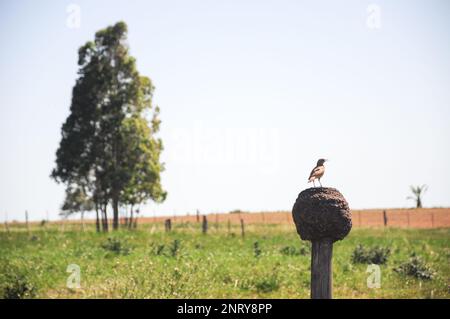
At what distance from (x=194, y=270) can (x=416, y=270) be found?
312 inches

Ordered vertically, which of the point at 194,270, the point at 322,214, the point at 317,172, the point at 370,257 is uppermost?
the point at 317,172

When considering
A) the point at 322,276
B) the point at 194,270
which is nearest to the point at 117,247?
the point at 194,270

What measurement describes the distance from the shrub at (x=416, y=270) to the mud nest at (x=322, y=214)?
12.7 m

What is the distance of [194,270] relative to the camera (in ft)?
57.0

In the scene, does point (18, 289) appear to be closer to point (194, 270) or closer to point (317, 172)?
point (194, 270)

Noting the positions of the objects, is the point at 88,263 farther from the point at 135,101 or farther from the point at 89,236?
the point at 135,101

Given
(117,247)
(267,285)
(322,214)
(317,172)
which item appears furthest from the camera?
(117,247)

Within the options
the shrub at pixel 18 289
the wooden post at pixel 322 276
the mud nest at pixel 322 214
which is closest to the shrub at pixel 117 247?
the shrub at pixel 18 289

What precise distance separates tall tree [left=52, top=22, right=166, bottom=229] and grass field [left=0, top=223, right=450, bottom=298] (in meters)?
9.42

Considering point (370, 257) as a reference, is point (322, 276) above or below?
above

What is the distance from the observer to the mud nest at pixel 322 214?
20.0 feet

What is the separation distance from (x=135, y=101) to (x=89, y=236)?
40.6 ft

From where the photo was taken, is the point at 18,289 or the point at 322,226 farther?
the point at 18,289

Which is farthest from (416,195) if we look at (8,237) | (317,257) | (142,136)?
(317,257)
